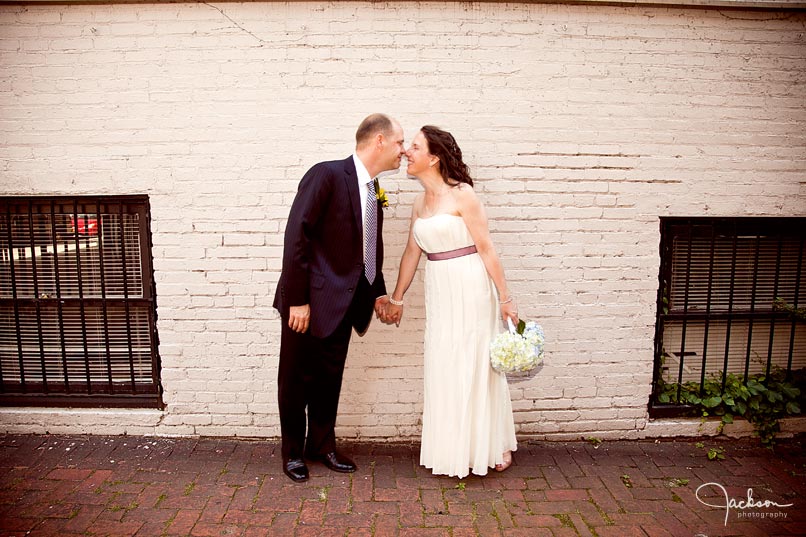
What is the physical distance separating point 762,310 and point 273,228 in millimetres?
3949

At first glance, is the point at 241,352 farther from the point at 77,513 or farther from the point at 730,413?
the point at 730,413

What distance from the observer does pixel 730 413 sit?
13.7 feet

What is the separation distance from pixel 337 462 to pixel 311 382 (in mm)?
601

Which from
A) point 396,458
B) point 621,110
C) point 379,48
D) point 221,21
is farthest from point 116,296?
point 621,110

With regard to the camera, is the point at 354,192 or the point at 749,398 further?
the point at 749,398

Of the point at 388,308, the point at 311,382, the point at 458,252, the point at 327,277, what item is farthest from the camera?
the point at 388,308

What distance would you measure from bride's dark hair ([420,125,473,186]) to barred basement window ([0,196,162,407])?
215 cm

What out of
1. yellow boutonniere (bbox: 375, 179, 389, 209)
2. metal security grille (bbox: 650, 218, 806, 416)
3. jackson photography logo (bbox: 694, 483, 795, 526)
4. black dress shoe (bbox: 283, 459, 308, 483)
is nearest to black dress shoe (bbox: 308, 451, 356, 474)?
black dress shoe (bbox: 283, 459, 308, 483)

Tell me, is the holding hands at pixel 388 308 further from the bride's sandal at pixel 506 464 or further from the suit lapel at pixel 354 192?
the bride's sandal at pixel 506 464

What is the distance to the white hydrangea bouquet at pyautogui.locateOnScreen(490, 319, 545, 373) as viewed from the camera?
3188mm

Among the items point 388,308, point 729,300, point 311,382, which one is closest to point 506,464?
point 388,308

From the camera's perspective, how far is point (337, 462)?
3.62m

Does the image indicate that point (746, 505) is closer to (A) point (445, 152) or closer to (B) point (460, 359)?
(B) point (460, 359)

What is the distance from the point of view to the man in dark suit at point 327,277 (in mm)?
3242
